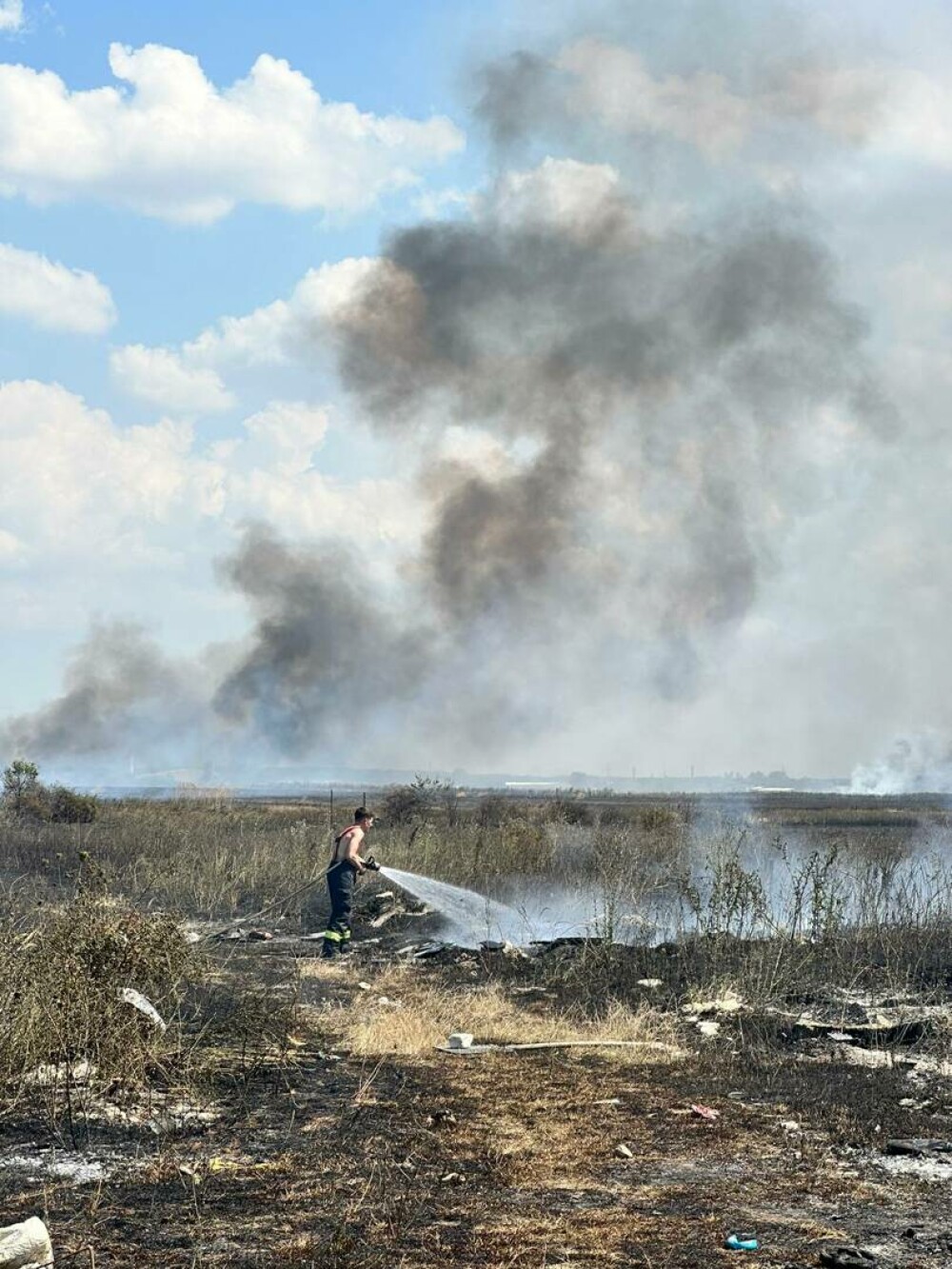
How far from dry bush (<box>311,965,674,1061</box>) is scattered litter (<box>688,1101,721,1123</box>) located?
1561mm

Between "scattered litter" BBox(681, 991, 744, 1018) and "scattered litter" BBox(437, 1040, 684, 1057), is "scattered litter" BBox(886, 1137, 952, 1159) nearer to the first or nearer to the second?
"scattered litter" BBox(437, 1040, 684, 1057)

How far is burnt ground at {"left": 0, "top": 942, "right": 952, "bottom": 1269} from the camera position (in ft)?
18.7

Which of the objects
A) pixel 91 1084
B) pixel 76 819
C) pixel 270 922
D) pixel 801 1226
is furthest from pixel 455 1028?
pixel 76 819

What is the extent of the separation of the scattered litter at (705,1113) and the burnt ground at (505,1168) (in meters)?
0.07

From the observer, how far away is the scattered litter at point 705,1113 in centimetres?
841

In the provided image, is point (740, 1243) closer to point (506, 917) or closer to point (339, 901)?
point (339, 901)

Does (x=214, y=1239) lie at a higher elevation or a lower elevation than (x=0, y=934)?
lower

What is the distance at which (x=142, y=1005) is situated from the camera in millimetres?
8688

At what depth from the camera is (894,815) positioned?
54.2 m

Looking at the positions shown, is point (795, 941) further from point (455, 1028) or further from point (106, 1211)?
point (106, 1211)

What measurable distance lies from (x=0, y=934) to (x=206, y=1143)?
6.90ft

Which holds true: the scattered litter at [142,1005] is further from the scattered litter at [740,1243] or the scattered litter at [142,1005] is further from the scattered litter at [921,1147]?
the scattered litter at [921,1147]

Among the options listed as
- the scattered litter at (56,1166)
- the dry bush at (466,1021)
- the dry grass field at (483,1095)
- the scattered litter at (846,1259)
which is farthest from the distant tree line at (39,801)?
the scattered litter at (846,1259)

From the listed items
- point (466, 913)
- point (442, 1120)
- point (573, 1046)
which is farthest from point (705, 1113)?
point (466, 913)
